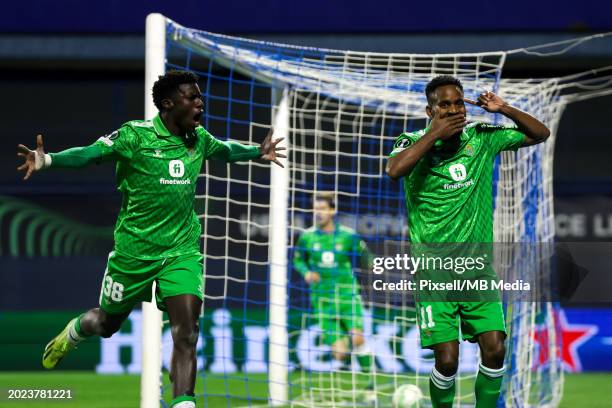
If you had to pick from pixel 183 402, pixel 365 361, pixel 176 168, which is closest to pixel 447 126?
pixel 176 168

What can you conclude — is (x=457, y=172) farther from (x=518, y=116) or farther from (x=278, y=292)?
(x=278, y=292)

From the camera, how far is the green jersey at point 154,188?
5.61 m

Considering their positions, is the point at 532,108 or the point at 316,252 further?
the point at 316,252

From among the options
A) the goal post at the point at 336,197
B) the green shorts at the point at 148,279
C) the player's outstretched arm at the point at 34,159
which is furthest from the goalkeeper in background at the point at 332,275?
the player's outstretched arm at the point at 34,159

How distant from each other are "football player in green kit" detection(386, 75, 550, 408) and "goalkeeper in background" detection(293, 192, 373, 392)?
3.63 metres

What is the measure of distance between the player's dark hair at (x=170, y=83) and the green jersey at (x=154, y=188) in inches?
4.9

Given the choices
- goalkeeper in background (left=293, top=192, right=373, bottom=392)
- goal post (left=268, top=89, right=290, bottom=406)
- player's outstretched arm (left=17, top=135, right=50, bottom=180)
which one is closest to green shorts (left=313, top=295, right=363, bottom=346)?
goalkeeper in background (left=293, top=192, right=373, bottom=392)

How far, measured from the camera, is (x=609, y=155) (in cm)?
1382

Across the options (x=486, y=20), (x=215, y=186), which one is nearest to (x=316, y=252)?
(x=215, y=186)

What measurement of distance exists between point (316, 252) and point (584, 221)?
15.1 feet

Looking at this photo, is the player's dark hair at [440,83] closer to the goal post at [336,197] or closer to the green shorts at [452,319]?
the green shorts at [452,319]

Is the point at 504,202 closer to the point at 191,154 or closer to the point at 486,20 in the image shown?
the point at 191,154

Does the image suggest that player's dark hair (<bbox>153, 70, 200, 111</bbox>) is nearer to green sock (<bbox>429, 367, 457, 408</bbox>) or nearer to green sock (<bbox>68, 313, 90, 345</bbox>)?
green sock (<bbox>68, 313, 90, 345</bbox>)

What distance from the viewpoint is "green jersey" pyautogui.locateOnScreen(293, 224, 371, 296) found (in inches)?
372
